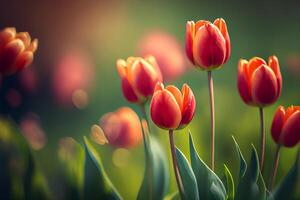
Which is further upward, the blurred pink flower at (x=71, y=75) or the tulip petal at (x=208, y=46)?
the tulip petal at (x=208, y=46)

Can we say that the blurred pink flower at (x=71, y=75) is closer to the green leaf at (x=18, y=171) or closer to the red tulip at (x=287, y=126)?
the green leaf at (x=18, y=171)

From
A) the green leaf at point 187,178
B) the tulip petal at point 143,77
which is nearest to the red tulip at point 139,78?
the tulip petal at point 143,77

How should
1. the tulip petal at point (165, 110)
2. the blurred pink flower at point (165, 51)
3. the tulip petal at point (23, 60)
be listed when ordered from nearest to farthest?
the tulip petal at point (165, 110) < the tulip petal at point (23, 60) < the blurred pink flower at point (165, 51)

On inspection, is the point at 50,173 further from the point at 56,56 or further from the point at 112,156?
the point at 56,56

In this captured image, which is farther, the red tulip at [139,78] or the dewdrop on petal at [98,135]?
the dewdrop on petal at [98,135]

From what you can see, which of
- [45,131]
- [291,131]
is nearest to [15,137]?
[45,131]

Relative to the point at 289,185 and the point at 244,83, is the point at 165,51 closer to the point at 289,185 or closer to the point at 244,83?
the point at 244,83

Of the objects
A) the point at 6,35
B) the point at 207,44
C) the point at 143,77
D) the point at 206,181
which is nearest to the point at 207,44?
the point at 207,44

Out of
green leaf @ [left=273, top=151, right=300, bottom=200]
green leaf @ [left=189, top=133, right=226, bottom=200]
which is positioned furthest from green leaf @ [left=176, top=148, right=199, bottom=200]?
green leaf @ [left=273, top=151, right=300, bottom=200]
